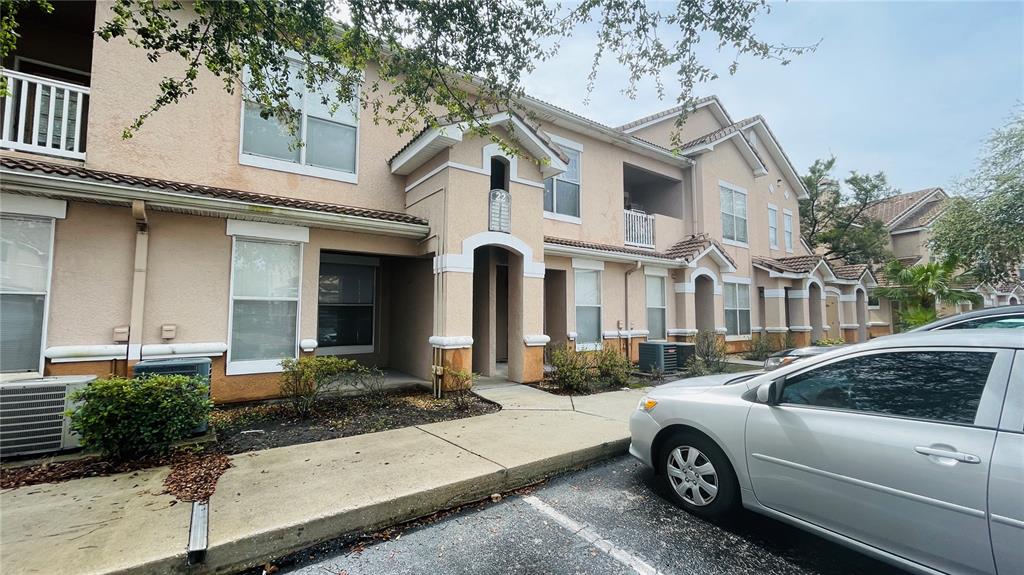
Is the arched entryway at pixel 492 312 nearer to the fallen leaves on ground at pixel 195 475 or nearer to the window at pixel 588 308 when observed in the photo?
the window at pixel 588 308

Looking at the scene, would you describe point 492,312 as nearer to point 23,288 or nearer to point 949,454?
point 23,288

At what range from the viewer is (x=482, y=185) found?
8.06 meters

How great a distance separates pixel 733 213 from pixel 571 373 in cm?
1116

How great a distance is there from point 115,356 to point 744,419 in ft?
26.0

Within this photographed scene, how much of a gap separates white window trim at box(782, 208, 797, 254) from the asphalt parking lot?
18017 millimetres

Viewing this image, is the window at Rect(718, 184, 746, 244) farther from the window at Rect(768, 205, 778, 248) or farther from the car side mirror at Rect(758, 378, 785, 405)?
the car side mirror at Rect(758, 378, 785, 405)

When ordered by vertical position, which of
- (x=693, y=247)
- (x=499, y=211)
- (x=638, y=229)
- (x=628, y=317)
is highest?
(x=638, y=229)

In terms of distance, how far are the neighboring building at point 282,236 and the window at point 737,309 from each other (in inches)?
104

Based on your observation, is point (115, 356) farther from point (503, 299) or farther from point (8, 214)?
point (503, 299)

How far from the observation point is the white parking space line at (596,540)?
9.62ft

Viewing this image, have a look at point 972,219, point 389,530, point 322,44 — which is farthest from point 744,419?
point 972,219

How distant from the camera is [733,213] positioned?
615 inches

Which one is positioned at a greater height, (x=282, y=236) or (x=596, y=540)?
(x=282, y=236)

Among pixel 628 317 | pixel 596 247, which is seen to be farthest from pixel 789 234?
pixel 596 247
